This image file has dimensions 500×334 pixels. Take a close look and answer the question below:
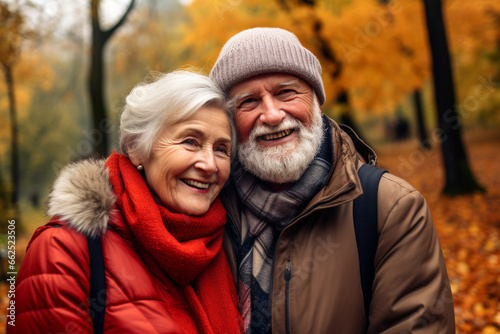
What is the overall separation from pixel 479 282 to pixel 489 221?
2386mm

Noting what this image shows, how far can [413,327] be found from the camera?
1.62 metres

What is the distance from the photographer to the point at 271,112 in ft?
6.72

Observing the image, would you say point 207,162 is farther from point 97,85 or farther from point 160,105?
point 97,85

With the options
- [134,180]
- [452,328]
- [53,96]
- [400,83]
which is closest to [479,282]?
[452,328]

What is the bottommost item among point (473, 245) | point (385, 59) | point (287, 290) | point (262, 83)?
point (473, 245)

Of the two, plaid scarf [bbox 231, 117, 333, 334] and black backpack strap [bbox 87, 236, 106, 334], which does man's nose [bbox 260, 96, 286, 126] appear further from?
black backpack strap [bbox 87, 236, 106, 334]

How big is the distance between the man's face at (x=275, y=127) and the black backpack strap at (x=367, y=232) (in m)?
0.36

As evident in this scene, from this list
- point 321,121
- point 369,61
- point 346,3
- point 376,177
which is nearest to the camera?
point 376,177

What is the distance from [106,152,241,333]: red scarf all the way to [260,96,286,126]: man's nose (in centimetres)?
55

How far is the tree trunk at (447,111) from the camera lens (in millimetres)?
7535

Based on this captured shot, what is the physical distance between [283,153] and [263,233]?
0.44m

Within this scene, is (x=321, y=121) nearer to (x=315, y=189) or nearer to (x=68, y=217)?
(x=315, y=189)

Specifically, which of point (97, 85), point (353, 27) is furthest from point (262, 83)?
point (97, 85)

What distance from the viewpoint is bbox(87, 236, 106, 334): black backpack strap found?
4.97 feet
